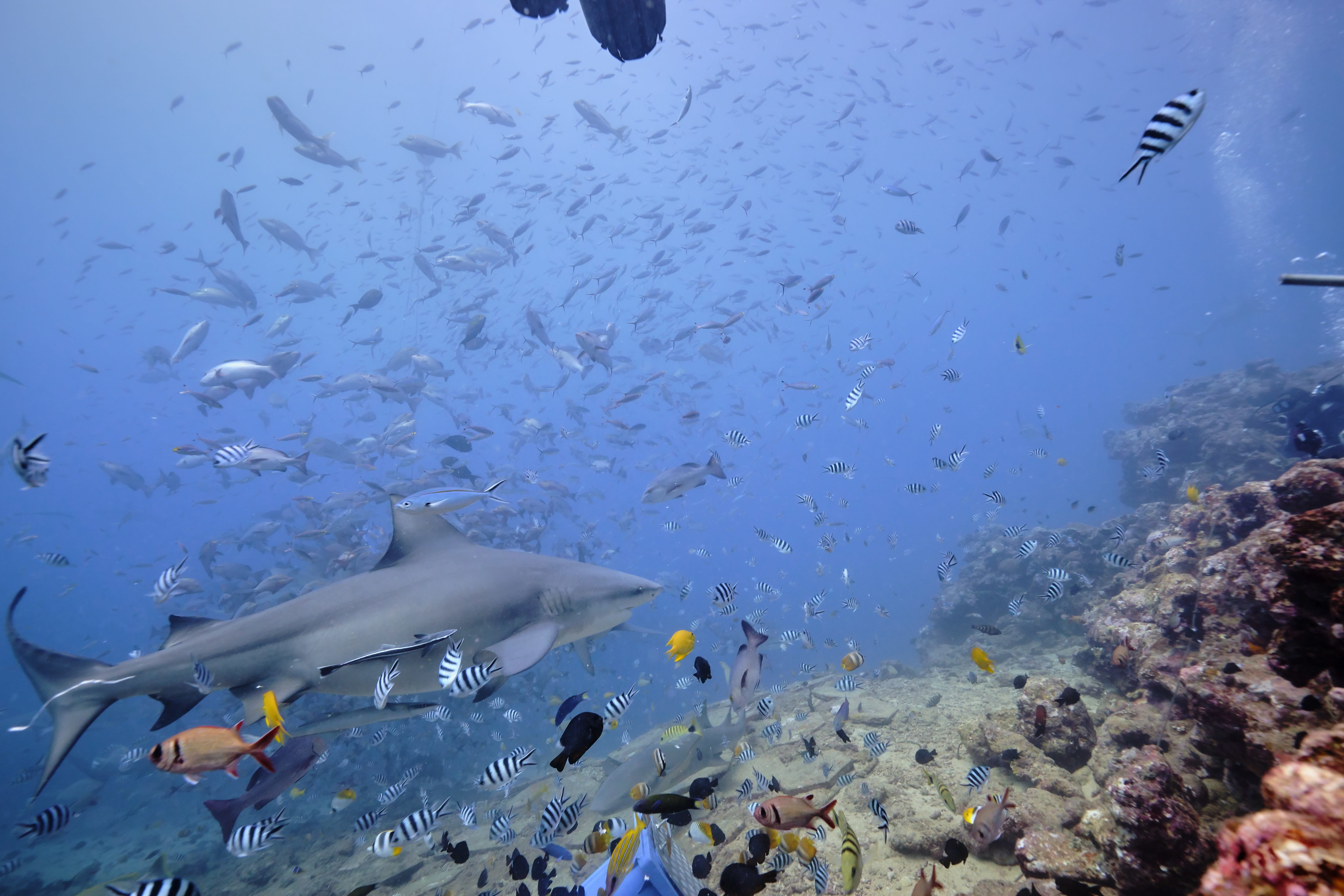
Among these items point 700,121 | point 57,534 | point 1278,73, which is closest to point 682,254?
point 700,121

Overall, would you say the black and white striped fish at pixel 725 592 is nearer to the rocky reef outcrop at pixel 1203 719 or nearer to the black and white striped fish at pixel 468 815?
the rocky reef outcrop at pixel 1203 719

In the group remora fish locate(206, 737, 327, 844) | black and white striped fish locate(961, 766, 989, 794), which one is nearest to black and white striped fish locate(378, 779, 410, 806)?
remora fish locate(206, 737, 327, 844)

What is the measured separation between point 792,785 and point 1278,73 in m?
A: 79.8

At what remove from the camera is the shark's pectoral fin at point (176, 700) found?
354 cm

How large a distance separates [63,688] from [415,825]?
2.81 m

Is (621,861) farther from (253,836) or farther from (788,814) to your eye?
(253,836)

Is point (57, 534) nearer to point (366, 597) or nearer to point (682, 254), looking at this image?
point (682, 254)

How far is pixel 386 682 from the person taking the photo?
3812 mm

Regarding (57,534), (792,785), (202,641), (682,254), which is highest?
(682,254)

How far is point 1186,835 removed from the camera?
8.70 ft

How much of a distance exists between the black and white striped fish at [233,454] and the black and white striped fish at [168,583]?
167cm

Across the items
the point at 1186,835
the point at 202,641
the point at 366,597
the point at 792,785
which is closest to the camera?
the point at 1186,835

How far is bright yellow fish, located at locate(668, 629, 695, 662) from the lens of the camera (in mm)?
5168

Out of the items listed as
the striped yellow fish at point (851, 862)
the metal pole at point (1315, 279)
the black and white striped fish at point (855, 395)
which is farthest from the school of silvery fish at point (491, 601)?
the metal pole at point (1315, 279)
